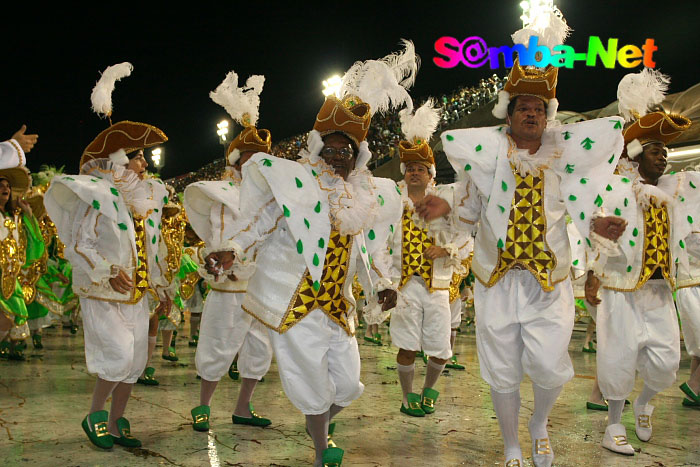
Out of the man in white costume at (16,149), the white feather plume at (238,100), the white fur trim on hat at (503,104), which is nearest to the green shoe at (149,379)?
the white feather plume at (238,100)

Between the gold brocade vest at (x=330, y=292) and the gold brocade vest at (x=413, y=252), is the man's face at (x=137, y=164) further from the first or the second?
the gold brocade vest at (x=413, y=252)

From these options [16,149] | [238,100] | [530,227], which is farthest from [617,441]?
[16,149]

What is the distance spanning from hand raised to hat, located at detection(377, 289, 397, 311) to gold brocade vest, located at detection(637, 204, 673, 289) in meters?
1.95

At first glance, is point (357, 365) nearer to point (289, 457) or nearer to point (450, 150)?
point (289, 457)

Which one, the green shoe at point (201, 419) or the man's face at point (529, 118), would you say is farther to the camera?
the green shoe at point (201, 419)

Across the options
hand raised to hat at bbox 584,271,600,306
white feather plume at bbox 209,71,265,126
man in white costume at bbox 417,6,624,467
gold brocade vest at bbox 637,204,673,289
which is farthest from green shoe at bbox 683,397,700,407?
white feather plume at bbox 209,71,265,126

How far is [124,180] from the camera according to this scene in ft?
14.7

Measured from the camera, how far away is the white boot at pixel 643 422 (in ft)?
15.3

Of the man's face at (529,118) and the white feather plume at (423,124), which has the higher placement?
the white feather plume at (423,124)

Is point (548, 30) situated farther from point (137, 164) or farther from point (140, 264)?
point (140, 264)

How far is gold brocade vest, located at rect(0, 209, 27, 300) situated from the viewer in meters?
7.03

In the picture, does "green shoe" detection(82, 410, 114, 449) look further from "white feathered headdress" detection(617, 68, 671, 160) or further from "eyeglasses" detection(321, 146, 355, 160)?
"white feathered headdress" detection(617, 68, 671, 160)

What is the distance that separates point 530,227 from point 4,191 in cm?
581

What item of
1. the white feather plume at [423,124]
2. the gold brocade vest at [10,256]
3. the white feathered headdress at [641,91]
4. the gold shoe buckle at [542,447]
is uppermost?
the white feathered headdress at [641,91]
